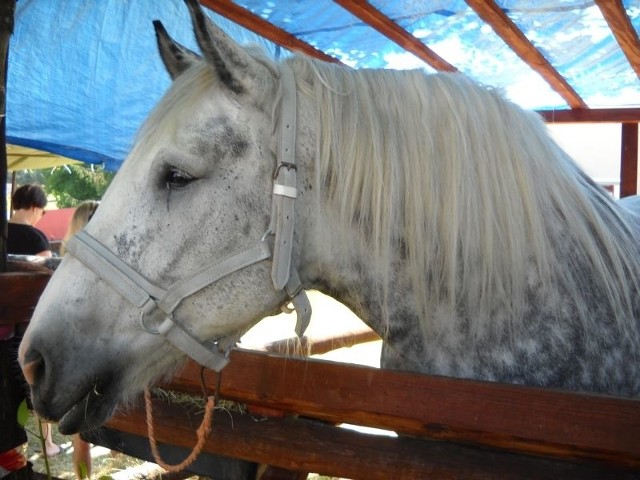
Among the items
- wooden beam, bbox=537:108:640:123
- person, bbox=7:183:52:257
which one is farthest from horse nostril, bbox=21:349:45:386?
wooden beam, bbox=537:108:640:123

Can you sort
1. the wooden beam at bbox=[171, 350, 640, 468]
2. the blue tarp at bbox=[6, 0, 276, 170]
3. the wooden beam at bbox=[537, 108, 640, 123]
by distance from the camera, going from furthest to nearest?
the wooden beam at bbox=[537, 108, 640, 123] < the blue tarp at bbox=[6, 0, 276, 170] < the wooden beam at bbox=[171, 350, 640, 468]

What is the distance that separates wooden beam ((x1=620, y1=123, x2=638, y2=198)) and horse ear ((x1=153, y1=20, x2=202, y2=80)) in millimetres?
4452

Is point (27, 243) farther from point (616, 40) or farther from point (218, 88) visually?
point (616, 40)

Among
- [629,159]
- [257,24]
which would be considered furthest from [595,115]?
[257,24]

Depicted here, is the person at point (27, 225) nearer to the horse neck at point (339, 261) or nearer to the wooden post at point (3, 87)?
the wooden post at point (3, 87)

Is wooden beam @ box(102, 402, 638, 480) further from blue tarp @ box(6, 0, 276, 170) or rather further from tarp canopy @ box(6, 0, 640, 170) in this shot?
tarp canopy @ box(6, 0, 640, 170)

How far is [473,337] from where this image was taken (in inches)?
57.9

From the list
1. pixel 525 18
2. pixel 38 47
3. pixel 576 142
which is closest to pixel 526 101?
pixel 525 18

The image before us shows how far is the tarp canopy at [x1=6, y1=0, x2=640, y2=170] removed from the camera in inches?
127

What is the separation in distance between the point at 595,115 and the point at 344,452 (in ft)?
15.5

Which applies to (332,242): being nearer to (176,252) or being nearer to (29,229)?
(176,252)

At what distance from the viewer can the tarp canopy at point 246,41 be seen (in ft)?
10.6

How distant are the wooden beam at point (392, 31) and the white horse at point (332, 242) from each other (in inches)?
75.3

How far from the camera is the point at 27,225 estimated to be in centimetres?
509
